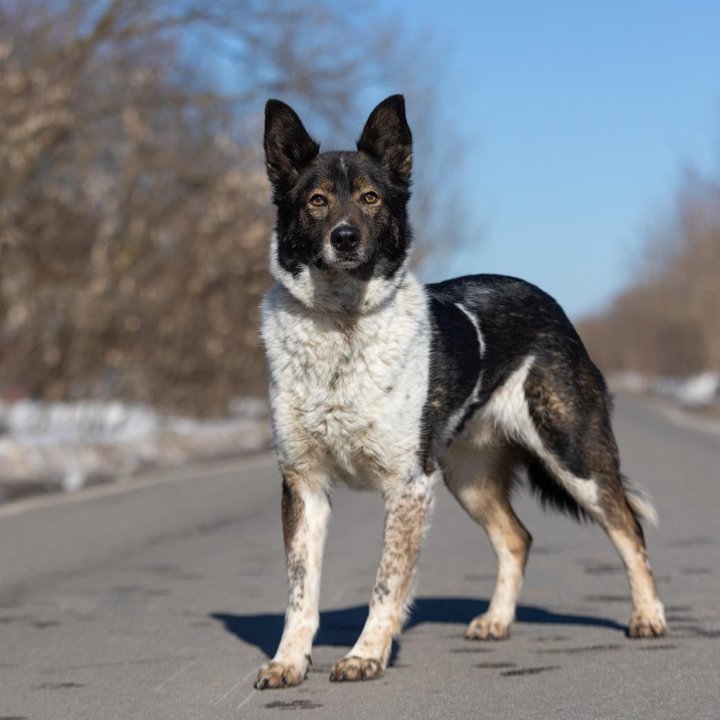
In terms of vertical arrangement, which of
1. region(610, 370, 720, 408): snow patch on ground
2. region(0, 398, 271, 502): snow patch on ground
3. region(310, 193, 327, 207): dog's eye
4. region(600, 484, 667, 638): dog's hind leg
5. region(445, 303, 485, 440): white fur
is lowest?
region(610, 370, 720, 408): snow patch on ground

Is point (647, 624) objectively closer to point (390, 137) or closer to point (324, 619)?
point (324, 619)

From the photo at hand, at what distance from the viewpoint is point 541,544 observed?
33.5ft

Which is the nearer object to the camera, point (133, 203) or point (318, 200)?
point (318, 200)

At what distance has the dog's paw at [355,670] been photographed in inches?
216

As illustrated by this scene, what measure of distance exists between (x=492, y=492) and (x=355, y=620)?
902 mm

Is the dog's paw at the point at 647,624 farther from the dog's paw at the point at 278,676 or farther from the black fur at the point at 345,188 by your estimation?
the black fur at the point at 345,188

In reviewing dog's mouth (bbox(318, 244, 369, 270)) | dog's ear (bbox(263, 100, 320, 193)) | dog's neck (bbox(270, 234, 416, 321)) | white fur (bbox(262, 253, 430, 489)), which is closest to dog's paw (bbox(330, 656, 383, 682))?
white fur (bbox(262, 253, 430, 489))

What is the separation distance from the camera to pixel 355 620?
7.12 metres

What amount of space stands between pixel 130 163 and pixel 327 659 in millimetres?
18802

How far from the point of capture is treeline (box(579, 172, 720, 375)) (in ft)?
218

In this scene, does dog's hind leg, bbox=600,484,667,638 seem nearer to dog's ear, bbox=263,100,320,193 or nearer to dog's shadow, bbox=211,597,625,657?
dog's shadow, bbox=211,597,625,657

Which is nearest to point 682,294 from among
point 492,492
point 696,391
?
point 696,391

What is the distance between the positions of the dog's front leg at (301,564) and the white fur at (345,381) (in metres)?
0.09

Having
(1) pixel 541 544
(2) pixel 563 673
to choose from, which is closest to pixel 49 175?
(1) pixel 541 544
